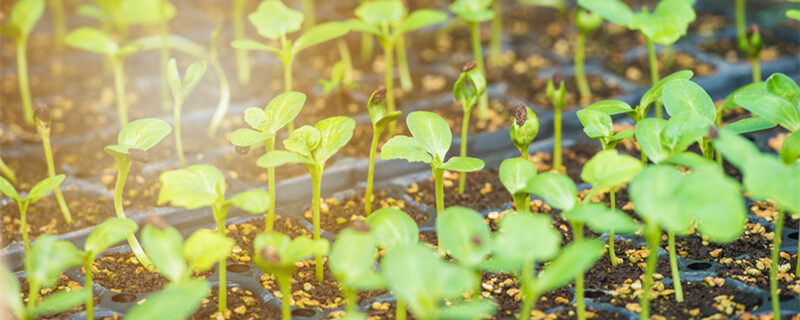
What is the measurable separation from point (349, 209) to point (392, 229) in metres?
0.39

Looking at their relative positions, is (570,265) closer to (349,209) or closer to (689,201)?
(689,201)

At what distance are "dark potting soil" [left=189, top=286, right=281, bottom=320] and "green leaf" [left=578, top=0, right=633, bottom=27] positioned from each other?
55 cm

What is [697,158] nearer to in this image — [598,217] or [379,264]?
[598,217]

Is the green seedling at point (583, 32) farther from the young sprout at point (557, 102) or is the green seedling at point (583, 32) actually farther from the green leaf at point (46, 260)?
the green leaf at point (46, 260)

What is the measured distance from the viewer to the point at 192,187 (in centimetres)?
77

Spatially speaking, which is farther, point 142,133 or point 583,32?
point 583,32

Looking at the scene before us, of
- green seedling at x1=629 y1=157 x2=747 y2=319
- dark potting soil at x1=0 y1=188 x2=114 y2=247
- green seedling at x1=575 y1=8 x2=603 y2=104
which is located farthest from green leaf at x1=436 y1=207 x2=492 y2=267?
green seedling at x1=575 y1=8 x2=603 y2=104

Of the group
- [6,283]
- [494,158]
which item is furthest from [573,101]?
[6,283]

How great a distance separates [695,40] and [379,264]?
1.15m

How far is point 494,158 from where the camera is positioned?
130 centimetres

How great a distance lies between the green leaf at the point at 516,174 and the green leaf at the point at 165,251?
31cm

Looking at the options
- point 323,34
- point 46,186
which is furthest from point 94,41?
point 46,186

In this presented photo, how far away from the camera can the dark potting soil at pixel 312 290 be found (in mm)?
882

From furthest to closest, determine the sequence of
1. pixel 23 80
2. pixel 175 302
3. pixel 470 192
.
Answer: pixel 23 80 → pixel 470 192 → pixel 175 302
